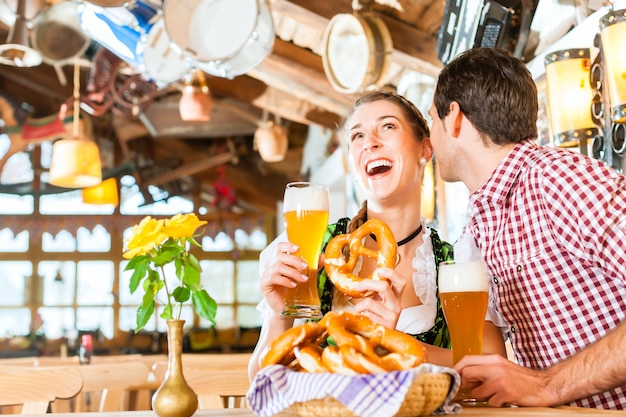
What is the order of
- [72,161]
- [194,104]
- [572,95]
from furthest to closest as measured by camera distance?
[194,104] < [72,161] < [572,95]

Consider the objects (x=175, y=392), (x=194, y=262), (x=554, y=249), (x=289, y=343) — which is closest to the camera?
(x=289, y=343)

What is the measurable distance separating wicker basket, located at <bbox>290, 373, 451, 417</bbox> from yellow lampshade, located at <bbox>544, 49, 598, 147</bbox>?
184 cm

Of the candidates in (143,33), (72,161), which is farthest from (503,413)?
(72,161)

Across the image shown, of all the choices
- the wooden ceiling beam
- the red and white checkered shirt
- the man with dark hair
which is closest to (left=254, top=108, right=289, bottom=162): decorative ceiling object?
the wooden ceiling beam

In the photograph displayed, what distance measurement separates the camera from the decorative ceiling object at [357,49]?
3.83 m

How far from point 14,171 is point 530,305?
40.3 feet

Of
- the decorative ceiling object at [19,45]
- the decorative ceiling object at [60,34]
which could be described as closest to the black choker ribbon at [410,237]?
the decorative ceiling object at [19,45]

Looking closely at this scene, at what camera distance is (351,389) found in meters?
0.93

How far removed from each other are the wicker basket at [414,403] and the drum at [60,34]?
4412 millimetres

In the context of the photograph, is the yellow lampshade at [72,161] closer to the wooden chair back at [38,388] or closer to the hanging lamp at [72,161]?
the hanging lamp at [72,161]

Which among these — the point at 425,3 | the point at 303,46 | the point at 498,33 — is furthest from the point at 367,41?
the point at 303,46

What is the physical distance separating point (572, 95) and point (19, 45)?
304cm

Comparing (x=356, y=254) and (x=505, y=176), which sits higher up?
(x=505, y=176)

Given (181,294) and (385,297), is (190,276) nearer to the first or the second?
(181,294)
